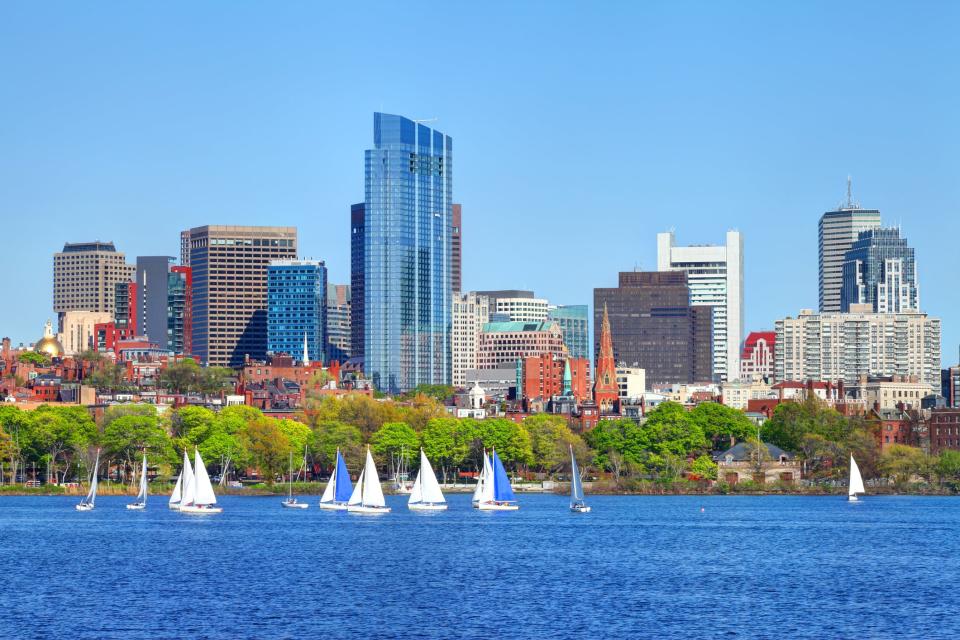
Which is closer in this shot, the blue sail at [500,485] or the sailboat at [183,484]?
the sailboat at [183,484]

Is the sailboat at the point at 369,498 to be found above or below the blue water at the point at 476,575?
above

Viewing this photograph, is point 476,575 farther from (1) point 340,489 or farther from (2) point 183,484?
(2) point 183,484

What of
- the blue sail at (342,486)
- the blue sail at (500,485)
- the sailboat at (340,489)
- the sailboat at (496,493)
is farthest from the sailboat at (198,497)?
the blue sail at (500,485)

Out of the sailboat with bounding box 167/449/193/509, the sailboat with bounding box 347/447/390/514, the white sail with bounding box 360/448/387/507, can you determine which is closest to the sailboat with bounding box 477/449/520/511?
the sailboat with bounding box 347/447/390/514

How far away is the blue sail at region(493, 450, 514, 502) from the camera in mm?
166625

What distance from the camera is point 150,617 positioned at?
84.5 metres

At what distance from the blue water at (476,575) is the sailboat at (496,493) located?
2.96 meters

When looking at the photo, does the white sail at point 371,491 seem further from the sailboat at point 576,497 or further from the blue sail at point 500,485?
the sailboat at point 576,497

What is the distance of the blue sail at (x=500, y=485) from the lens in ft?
547

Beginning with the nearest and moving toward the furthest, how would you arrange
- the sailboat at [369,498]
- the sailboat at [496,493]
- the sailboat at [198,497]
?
1. the sailboat at [369,498]
2. the sailboat at [198,497]
3. the sailboat at [496,493]

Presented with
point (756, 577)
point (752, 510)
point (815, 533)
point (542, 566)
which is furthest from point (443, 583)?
point (752, 510)

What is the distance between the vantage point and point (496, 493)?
547 feet

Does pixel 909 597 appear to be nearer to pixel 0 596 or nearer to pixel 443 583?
pixel 443 583

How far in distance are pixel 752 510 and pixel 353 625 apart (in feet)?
311
